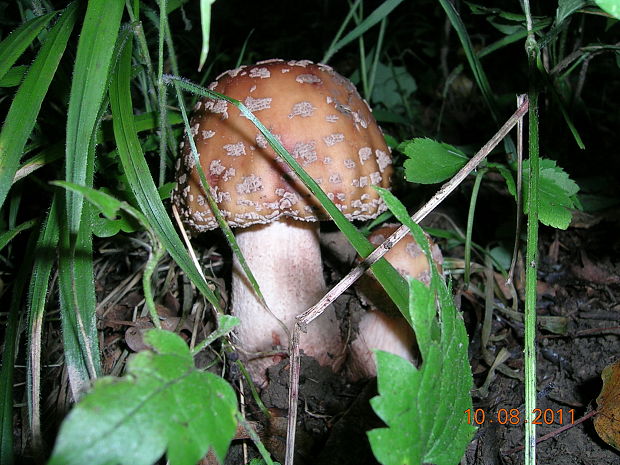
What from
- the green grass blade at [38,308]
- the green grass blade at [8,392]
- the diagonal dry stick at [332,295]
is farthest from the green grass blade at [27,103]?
the diagonal dry stick at [332,295]

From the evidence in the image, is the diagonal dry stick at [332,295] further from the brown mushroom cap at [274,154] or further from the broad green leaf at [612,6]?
the broad green leaf at [612,6]

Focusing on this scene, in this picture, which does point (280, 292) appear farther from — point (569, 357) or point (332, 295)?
point (569, 357)

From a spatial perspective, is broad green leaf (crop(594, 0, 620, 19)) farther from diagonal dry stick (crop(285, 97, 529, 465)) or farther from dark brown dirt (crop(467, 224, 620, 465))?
dark brown dirt (crop(467, 224, 620, 465))

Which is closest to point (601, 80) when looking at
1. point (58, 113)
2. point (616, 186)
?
point (616, 186)

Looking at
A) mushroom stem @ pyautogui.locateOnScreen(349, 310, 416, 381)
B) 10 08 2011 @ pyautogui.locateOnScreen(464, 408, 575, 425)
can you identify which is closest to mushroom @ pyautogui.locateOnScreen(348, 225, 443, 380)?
mushroom stem @ pyautogui.locateOnScreen(349, 310, 416, 381)

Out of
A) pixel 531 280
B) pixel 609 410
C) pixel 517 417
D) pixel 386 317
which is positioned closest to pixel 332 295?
pixel 531 280

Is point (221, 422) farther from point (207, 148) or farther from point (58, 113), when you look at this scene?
point (58, 113)
